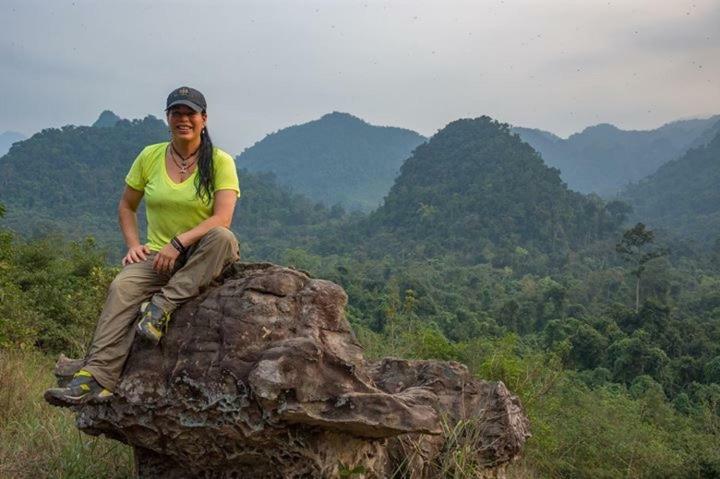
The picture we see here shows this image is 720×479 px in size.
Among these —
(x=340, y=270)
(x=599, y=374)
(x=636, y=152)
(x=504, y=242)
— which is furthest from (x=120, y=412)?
(x=636, y=152)

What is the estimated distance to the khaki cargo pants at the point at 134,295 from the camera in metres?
2.74

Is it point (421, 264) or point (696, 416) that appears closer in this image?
point (696, 416)

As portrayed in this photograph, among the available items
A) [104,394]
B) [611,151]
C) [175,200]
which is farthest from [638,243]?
[611,151]

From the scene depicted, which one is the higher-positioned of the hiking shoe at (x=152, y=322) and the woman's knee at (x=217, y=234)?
the woman's knee at (x=217, y=234)

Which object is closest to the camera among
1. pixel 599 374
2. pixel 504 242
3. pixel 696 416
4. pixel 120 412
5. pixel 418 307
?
pixel 120 412

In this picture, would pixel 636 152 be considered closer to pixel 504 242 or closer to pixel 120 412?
pixel 504 242

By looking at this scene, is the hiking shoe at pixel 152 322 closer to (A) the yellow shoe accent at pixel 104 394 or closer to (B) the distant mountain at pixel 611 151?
(A) the yellow shoe accent at pixel 104 394

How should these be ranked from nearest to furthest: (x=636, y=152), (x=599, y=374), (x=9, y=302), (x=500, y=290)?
1. (x=9, y=302)
2. (x=599, y=374)
3. (x=500, y=290)
4. (x=636, y=152)

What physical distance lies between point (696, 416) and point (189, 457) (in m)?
14.0

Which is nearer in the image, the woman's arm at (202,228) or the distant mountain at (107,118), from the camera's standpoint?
the woman's arm at (202,228)

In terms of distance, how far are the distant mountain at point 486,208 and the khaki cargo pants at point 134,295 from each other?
43824 millimetres

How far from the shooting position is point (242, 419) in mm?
2592

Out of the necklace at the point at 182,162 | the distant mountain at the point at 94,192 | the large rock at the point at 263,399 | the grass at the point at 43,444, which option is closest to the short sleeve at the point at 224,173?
the necklace at the point at 182,162

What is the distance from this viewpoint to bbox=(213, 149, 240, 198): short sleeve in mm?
2824
